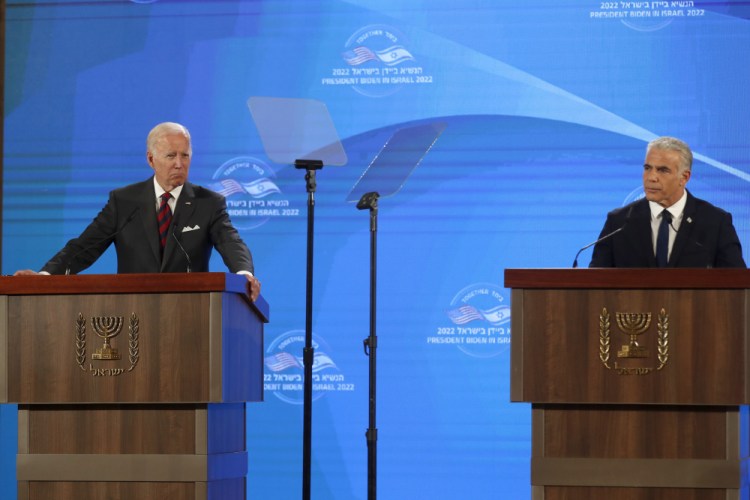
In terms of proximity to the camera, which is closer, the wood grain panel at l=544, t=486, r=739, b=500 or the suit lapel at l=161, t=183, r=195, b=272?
the wood grain panel at l=544, t=486, r=739, b=500

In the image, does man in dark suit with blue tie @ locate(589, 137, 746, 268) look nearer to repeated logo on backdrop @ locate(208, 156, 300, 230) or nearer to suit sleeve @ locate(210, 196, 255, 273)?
suit sleeve @ locate(210, 196, 255, 273)

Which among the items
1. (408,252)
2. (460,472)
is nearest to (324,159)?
(408,252)

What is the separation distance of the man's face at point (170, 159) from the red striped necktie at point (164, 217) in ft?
0.16

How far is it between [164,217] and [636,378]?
183 cm

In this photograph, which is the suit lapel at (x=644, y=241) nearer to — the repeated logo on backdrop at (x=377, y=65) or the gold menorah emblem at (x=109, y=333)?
the gold menorah emblem at (x=109, y=333)

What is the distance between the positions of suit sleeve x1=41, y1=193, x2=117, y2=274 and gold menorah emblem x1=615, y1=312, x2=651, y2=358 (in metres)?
1.95

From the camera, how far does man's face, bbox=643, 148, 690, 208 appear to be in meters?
4.11

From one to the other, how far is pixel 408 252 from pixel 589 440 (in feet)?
8.41

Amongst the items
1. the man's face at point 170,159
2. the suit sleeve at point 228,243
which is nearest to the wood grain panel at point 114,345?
the suit sleeve at point 228,243

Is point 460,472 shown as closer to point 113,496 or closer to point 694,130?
point 694,130

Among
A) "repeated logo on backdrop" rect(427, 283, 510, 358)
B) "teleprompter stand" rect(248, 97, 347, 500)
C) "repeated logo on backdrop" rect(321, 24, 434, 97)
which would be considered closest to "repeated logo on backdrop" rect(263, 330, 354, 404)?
"repeated logo on backdrop" rect(427, 283, 510, 358)

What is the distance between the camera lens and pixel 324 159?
18.8ft

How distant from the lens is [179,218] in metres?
4.05

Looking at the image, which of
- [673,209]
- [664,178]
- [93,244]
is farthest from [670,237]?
[93,244]
